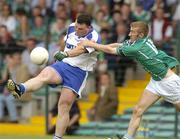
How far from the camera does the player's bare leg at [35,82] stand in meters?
14.3

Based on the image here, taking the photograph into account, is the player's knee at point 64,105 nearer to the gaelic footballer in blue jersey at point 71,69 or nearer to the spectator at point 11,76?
the gaelic footballer in blue jersey at point 71,69

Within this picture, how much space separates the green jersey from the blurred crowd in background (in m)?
4.54

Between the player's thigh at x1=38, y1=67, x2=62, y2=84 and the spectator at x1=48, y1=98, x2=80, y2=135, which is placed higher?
the player's thigh at x1=38, y1=67, x2=62, y2=84

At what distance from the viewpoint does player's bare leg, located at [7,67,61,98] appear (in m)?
14.3

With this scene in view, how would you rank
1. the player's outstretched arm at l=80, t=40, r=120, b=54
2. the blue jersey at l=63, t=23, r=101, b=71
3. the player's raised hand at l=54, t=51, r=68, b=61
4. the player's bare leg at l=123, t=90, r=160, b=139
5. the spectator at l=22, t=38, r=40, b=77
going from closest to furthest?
the player's raised hand at l=54, t=51, r=68, b=61 < the player's outstretched arm at l=80, t=40, r=120, b=54 < the player's bare leg at l=123, t=90, r=160, b=139 < the blue jersey at l=63, t=23, r=101, b=71 < the spectator at l=22, t=38, r=40, b=77

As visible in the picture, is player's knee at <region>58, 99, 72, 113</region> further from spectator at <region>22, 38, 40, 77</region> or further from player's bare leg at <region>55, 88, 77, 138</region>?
spectator at <region>22, 38, 40, 77</region>

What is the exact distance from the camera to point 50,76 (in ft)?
49.4

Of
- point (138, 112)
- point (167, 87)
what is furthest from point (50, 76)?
point (167, 87)

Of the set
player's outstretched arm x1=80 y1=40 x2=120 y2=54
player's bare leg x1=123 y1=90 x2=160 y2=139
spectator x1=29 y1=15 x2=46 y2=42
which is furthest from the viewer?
spectator x1=29 y1=15 x2=46 y2=42

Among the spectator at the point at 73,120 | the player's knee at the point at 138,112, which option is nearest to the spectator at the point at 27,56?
the spectator at the point at 73,120

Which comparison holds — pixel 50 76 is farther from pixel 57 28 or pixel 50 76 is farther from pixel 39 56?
pixel 57 28

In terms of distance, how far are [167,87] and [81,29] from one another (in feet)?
5.74

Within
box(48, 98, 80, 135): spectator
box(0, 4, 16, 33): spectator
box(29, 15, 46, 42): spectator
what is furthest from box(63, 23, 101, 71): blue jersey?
box(0, 4, 16, 33): spectator

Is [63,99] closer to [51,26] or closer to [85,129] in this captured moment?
[85,129]
